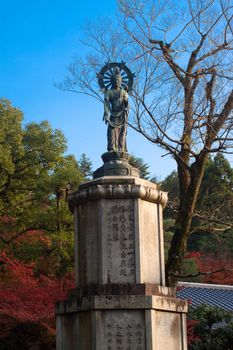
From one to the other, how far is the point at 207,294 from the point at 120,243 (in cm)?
1199

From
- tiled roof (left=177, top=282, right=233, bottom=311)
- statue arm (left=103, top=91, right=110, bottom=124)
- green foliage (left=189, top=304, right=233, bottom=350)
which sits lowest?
green foliage (left=189, top=304, right=233, bottom=350)

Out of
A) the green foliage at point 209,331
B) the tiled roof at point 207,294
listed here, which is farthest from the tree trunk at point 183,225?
the tiled roof at point 207,294

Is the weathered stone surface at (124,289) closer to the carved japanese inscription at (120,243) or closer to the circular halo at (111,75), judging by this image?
the carved japanese inscription at (120,243)

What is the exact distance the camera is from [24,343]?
1370cm

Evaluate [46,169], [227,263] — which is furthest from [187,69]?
[227,263]

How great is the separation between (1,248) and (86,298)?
27.1 ft

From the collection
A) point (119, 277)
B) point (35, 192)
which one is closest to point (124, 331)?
point (119, 277)

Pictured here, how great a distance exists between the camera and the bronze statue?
29.1 ft

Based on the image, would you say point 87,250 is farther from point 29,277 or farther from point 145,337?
point 29,277

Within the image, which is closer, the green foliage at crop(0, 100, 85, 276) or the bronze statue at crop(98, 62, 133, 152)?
the bronze statue at crop(98, 62, 133, 152)

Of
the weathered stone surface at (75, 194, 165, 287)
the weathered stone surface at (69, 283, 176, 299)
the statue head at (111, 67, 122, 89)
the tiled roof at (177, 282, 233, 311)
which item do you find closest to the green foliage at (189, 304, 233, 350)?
A: the tiled roof at (177, 282, 233, 311)

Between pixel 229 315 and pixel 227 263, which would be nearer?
pixel 229 315

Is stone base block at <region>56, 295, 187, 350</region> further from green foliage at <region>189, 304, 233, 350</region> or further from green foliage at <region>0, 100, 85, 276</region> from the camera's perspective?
green foliage at <region>0, 100, 85, 276</region>

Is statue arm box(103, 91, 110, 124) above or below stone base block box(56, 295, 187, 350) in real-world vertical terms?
above
